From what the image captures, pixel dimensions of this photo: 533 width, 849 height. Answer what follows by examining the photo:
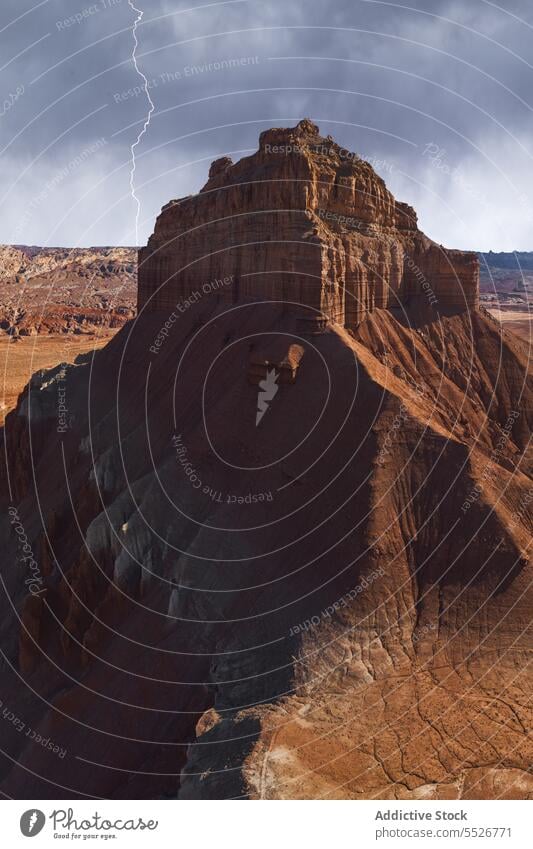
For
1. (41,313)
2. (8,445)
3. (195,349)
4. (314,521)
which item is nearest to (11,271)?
(41,313)

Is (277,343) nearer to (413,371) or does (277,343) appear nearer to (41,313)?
(413,371)

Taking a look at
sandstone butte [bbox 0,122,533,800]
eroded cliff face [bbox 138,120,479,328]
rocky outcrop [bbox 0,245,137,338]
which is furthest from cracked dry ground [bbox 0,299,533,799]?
rocky outcrop [bbox 0,245,137,338]

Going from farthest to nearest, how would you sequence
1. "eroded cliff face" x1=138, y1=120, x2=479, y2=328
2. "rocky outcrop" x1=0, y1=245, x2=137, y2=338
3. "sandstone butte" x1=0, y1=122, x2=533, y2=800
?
1. "rocky outcrop" x1=0, y1=245, x2=137, y2=338
2. "eroded cliff face" x1=138, y1=120, x2=479, y2=328
3. "sandstone butte" x1=0, y1=122, x2=533, y2=800

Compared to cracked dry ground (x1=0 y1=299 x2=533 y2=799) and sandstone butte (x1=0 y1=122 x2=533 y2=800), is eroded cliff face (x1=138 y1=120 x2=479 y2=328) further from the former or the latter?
cracked dry ground (x1=0 y1=299 x2=533 y2=799)

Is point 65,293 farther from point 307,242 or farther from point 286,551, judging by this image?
point 286,551

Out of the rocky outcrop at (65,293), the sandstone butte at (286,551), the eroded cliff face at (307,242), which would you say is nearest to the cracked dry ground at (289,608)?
the sandstone butte at (286,551)

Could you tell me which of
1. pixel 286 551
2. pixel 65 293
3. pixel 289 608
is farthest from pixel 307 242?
pixel 65 293
